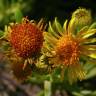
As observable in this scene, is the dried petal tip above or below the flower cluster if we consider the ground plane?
below

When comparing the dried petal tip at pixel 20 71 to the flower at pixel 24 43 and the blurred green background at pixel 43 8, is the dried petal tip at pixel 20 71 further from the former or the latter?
the blurred green background at pixel 43 8

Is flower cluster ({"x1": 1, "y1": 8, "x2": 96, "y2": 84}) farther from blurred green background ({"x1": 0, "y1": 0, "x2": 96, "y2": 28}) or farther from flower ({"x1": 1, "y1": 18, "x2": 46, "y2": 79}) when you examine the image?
blurred green background ({"x1": 0, "y1": 0, "x2": 96, "y2": 28})

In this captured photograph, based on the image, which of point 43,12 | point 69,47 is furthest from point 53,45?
point 43,12

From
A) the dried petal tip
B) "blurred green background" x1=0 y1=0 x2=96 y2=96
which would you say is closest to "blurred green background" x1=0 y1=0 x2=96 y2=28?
"blurred green background" x1=0 y1=0 x2=96 y2=96

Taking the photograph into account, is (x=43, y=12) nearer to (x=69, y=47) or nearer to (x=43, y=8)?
(x=43, y=8)

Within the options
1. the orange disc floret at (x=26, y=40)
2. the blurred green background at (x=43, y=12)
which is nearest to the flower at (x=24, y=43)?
the orange disc floret at (x=26, y=40)

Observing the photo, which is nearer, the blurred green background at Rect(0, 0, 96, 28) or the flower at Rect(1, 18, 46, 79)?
the flower at Rect(1, 18, 46, 79)

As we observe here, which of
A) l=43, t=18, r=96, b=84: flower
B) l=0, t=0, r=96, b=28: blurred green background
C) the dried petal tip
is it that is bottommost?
the dried petal tip

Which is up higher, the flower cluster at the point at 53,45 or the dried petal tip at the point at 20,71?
the flower cluster at the point at 53,45

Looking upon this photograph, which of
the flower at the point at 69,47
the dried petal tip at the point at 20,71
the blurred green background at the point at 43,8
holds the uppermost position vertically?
the blurred green background at the point at 43,8
